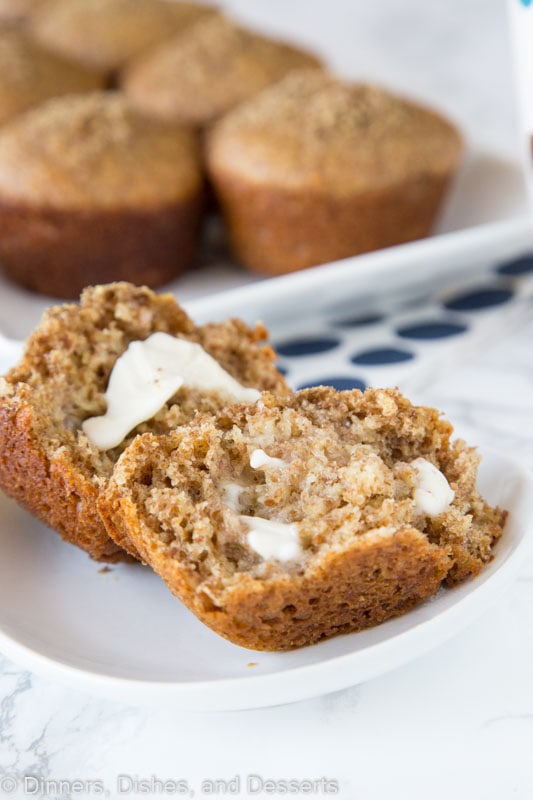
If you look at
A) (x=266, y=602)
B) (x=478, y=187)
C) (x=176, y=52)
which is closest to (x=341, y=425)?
(x=266, y=602)

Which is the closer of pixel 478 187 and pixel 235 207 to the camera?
pixel 235 207

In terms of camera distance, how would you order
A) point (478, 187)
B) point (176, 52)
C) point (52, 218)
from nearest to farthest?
point (52, 218) → point (478, 187) → point (176, 52)

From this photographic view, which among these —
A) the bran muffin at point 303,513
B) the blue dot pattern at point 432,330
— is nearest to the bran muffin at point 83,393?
the bran muffin at point 303,513

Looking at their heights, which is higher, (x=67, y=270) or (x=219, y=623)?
(x=219, y=623)

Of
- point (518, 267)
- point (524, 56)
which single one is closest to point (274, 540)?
point (524, 56)

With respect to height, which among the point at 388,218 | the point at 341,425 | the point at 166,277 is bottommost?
the point at 166,277

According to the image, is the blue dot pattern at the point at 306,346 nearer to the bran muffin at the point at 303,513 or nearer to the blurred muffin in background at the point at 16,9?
the bran muffin at the point at 303,513

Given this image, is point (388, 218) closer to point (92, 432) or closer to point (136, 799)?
point (92, 432)
